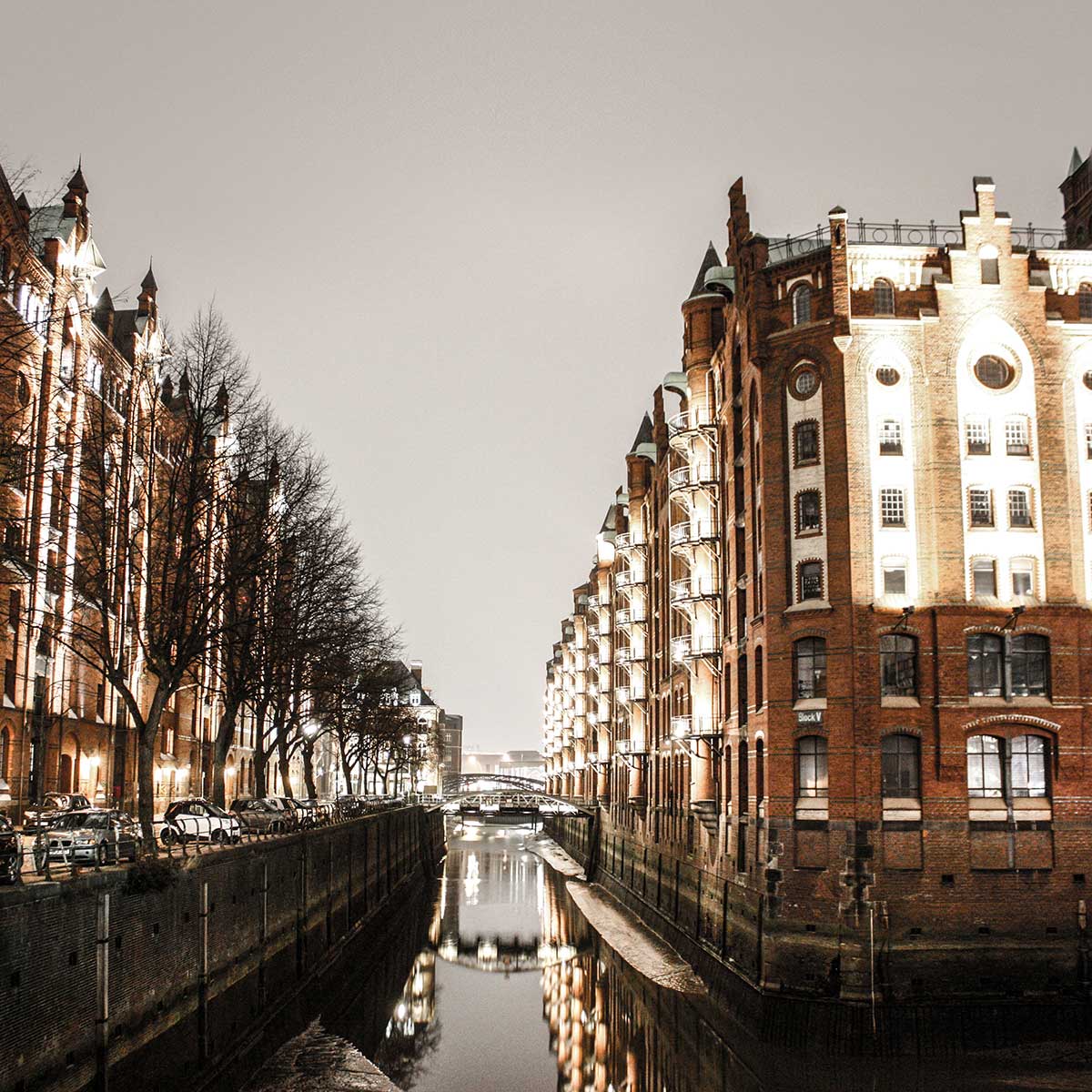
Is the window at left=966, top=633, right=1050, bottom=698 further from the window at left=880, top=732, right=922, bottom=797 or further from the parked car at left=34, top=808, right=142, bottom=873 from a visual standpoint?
the parked car at left=34, top=808, right=142, bottom=873

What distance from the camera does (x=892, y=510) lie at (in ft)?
133

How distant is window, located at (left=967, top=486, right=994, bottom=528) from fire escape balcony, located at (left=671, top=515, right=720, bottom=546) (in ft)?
40.9

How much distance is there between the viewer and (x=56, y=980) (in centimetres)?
2227

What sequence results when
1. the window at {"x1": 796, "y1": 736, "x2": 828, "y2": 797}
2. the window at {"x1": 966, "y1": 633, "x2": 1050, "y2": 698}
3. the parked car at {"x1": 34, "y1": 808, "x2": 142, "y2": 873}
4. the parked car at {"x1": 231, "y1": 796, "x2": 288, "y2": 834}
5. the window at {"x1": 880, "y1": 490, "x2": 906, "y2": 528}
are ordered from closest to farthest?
1. the parked car at {"x1": 34, "y1": 808, "x2": 142, "y2": 873}
2. the window at {"x1": 966, "y1": 633, "x2": 1050, "y2": 698}
3. the window at {"x1": 796, "y1": 736, "x2": 828, "y2": 797}
4. the window at {"x1": 880, "y1": 490, "x2": 906, "y2": 528}
5. the parked car at {"x1": 231, "y1": 796, "x2": 288, "y2": 834}

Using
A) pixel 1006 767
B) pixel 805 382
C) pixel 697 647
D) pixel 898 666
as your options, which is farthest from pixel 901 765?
pixel 697 647

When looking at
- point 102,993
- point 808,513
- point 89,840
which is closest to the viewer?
point 102,993

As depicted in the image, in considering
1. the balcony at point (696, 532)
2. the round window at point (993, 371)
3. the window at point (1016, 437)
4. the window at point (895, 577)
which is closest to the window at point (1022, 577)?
the window at point (895, 577)

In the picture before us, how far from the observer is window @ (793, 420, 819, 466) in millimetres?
41469

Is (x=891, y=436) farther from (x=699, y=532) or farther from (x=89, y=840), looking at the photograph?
(x=89, y=840)

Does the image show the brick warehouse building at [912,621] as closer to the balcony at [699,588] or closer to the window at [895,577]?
the window at [895,577]

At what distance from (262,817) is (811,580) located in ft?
74.9

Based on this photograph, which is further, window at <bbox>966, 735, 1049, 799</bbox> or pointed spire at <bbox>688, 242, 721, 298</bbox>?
pointed spire at <bbox>688, 242, 721, 298</bbox>

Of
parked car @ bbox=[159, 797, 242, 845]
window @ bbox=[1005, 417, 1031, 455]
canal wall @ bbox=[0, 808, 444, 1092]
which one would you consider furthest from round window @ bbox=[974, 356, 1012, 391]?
parked car @ bbox=[159, 797, 242, 845]

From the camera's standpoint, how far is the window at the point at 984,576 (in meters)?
40.2
